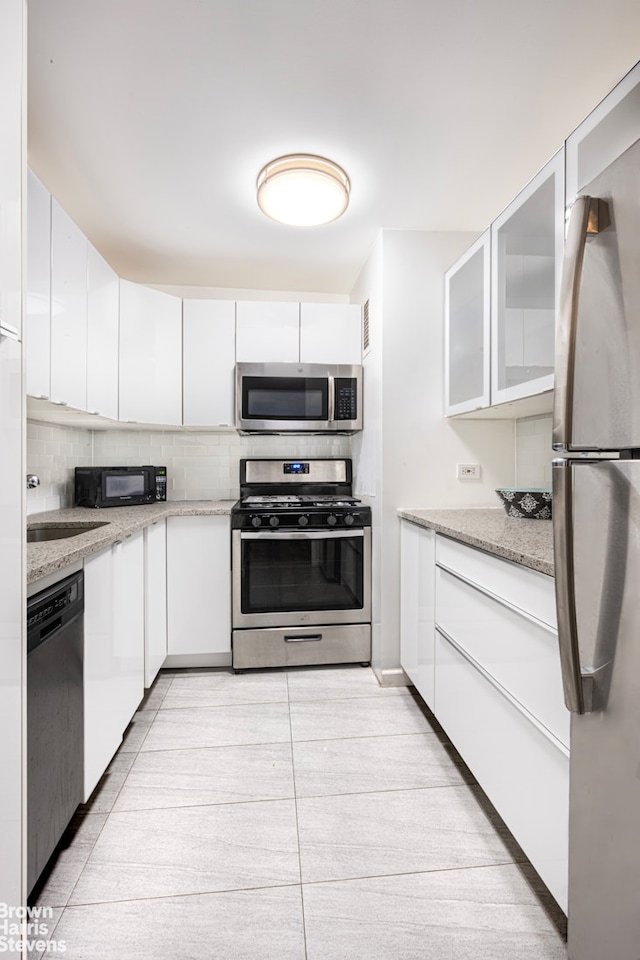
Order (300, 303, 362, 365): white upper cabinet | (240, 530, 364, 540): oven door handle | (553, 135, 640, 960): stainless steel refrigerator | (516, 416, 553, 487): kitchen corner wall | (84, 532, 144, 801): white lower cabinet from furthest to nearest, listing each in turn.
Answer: (300, 303, 362, 365): white upper cabinet < (240, 530, 364, 540): oven door handle < (516, 416, 553, 487): kitchen corner wall < (84, 532, 144, 801): white lower cabinet < (553, 135, 640, 960): stainless steel refrigerator

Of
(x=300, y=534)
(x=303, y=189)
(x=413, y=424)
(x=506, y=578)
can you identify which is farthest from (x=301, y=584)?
(x=303, y=189)

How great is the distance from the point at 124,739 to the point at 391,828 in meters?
1.15

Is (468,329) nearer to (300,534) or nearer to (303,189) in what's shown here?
(303,189)

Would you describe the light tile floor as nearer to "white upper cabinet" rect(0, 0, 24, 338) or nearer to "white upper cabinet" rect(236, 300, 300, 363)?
"white upper cabinet" rect(0, 0, 24, 338)

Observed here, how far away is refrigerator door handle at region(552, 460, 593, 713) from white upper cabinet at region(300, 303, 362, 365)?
228 centimetres

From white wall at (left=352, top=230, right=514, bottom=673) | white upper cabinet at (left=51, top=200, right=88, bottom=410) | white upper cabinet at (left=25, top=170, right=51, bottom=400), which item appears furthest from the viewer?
white wall at (left=352, top=230, right=514, bottom=673)

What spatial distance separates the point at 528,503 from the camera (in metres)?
2.05

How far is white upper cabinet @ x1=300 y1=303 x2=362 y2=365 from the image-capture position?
303 cm

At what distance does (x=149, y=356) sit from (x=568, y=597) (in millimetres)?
2626

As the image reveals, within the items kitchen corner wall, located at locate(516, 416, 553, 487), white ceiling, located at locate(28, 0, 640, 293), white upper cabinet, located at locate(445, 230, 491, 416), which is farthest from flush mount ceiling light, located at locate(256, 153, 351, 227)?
kitchen corner wall, located at locate(516, 416, 553, 487)

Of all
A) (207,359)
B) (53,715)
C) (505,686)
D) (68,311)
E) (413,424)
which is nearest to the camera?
(53,715)

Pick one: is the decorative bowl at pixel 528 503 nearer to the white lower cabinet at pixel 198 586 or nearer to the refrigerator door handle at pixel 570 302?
the refrigerator door handle at pixel 570 302

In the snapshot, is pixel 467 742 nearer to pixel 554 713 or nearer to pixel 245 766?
pixel 554 713

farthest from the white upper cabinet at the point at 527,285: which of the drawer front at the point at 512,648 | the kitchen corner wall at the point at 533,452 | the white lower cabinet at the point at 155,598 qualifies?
the white lower cabinet at the point at 155,598
